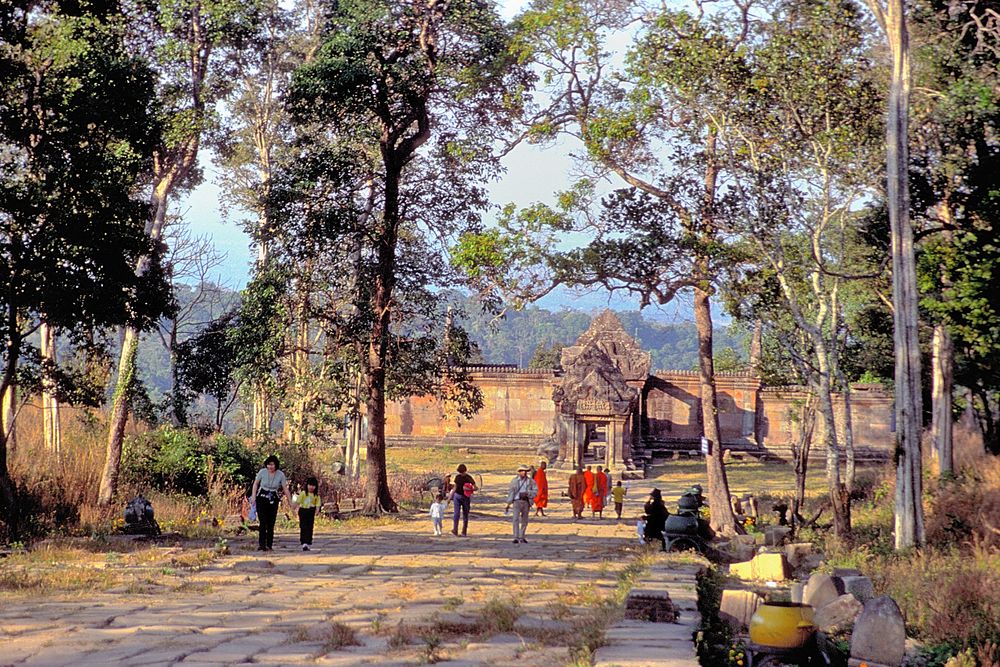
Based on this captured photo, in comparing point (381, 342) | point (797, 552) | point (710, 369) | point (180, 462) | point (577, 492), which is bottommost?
point (797, 552)

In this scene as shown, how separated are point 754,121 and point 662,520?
813 centimetres

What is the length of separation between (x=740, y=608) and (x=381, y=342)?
14649 millimetres

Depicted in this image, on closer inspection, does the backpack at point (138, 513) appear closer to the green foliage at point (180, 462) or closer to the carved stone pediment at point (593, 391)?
the green foliage at point (180, 462)

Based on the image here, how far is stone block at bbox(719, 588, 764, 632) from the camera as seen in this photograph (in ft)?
37.6

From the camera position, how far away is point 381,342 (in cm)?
2481

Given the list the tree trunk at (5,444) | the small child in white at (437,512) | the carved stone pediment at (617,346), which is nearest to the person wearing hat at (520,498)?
the small child in white at (437,512)

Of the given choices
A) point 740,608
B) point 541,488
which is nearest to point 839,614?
point 740,608

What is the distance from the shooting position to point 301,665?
8.60 meters

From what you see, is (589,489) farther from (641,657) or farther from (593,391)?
(641,657)

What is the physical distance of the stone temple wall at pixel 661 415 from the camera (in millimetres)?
45656

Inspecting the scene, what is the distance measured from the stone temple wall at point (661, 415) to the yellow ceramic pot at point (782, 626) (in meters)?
36.5

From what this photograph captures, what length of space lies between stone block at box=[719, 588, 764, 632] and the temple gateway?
1187 inches

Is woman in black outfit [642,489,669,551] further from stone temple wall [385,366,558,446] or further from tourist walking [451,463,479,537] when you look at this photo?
stone temple wall [385,366,558,446]

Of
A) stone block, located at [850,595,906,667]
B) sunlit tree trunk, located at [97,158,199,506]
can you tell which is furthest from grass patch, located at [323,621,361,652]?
sunlit tree trunk, located at [97,158,199,506]
